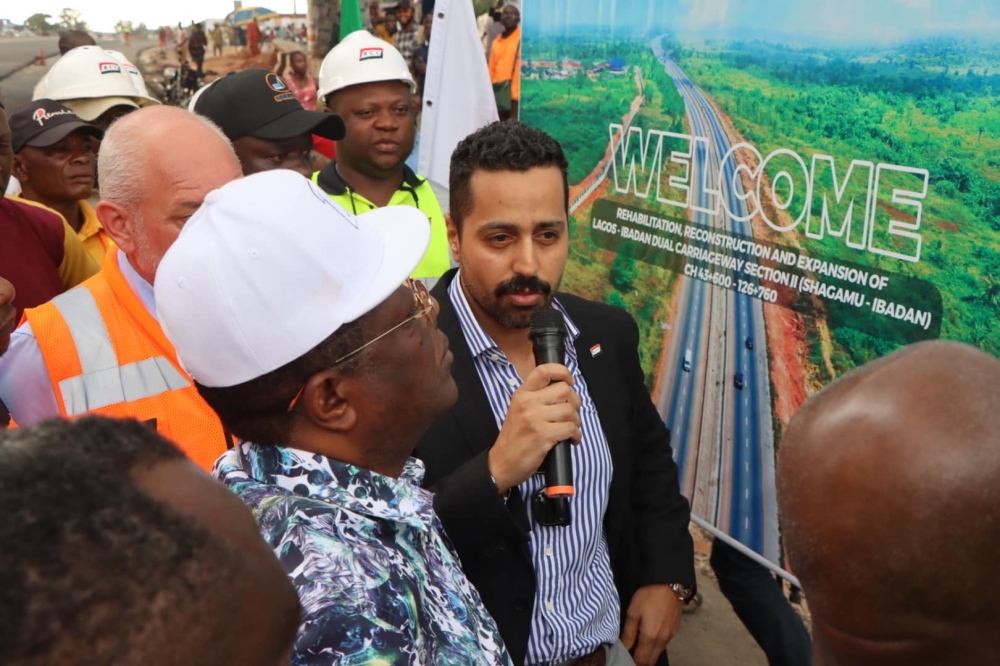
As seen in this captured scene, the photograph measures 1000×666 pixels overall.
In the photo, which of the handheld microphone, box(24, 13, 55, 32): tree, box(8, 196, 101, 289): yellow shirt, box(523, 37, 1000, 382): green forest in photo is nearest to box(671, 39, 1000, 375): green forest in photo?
box(523, 37, 1000, 382): green forest in photo

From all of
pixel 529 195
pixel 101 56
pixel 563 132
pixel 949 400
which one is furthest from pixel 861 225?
pixel 101 56

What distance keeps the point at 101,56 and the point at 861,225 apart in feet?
15.7

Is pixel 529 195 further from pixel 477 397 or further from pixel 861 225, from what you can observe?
pixel 861 225

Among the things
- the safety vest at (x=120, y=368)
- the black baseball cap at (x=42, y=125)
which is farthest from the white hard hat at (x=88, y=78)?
the safety vest at (x=120, y=368)

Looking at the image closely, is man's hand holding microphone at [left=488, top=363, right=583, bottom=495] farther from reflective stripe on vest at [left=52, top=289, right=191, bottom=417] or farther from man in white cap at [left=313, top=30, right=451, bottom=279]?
man in white cap at [left=313, top=30, right=451, bottom=279]

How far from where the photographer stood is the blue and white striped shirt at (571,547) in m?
2.17

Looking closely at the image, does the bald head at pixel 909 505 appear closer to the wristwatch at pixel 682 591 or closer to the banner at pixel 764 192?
the wristwatch at pixel 682 591

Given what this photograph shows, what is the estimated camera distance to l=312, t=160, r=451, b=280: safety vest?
157 inches

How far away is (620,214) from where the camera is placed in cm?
379

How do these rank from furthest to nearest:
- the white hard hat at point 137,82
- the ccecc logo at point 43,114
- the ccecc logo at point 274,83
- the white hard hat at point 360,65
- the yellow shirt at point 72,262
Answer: the white hard hat at point 137,82, the white hard hat at point 360,65, the ccecc logo at point 43,114, the ccecc logo at point 274,83, the yellow shirt at point 72,262

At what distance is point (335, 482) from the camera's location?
4.67 feet

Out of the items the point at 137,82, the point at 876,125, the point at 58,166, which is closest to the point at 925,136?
the point at 876,125

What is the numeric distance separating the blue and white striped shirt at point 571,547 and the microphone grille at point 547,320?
6.9 inches

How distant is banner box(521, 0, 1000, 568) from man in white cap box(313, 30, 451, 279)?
738 mm
